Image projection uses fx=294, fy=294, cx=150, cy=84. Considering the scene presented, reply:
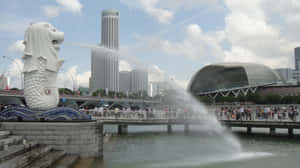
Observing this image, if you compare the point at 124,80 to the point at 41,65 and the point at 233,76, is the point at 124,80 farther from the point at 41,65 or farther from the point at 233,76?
the point at 41,65

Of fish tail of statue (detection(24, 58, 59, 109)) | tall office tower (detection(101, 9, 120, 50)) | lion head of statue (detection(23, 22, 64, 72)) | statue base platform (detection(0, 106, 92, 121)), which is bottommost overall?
statue base platform (detection(0, 106, 92, 121))

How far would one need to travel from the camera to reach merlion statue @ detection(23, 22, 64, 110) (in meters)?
18.2

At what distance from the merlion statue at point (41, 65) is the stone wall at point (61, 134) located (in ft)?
9.13

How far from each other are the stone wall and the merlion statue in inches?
110

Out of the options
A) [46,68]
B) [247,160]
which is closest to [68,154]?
[46,68]

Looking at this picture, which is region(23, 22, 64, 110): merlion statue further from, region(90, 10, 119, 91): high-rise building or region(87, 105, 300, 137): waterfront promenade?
region(90, 10, 119, 91): high-rise building

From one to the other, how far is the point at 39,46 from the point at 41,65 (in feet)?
4.03

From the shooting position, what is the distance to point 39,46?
18625 mm

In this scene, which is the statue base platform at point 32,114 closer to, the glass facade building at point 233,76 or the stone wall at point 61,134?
the stone wall at point 61,134

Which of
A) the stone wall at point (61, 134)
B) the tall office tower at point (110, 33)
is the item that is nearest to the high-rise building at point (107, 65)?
the tall office tower at point (110, 33)

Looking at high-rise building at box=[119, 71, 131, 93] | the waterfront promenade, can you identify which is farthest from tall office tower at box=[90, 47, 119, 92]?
the waterfront promenade

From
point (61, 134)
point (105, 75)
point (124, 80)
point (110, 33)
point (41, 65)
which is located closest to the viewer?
point (61, 134)

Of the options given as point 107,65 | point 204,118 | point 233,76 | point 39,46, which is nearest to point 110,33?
point 107,65

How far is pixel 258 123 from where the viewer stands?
28641 millimetres
